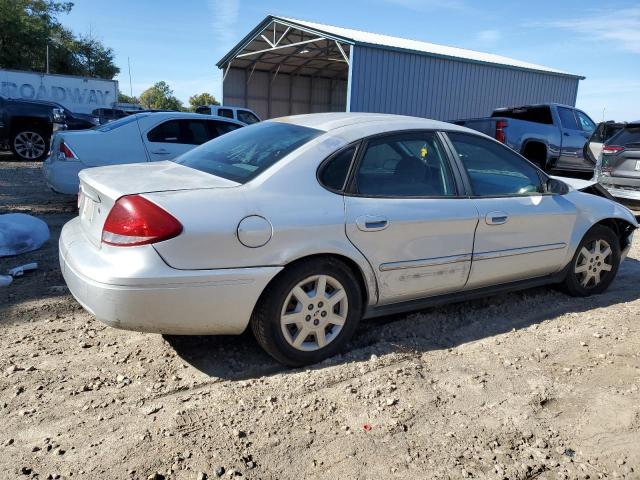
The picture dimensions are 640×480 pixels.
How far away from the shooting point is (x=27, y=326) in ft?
11.9

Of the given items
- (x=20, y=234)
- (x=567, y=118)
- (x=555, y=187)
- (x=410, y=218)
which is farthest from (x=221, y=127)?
(x=567, y=118)

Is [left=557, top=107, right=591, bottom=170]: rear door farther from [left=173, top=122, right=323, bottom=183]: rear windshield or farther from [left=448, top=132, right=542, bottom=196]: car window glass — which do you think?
[left=173, top=122, right=323, bottom=183]: rear windshield

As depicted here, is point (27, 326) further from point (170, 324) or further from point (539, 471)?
point (539, 471)

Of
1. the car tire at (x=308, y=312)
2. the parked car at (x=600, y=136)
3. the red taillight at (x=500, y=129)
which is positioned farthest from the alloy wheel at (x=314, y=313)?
the red taillight at (x=500, y=129)

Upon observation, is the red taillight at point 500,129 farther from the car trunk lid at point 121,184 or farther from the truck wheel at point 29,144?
the truck wheel at point 29,144

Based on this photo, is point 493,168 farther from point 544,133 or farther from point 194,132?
point 544,133

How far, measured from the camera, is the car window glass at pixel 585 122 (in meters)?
12.5

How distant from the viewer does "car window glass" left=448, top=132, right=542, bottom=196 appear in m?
3.81

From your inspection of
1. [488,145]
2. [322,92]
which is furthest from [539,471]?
[322,92]

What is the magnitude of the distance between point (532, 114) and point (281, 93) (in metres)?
16.4

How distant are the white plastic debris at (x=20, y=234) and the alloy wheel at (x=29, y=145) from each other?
851cm

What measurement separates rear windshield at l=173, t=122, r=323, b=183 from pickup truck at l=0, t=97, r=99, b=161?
968 cm

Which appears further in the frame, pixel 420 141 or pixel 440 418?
pixel 420 141

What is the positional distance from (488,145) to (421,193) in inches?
33.5
